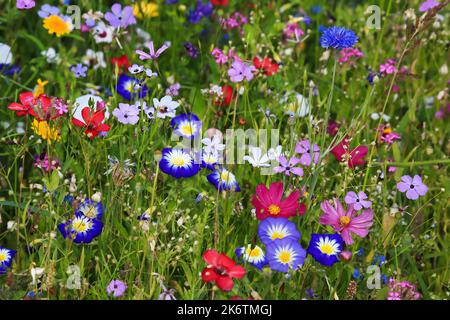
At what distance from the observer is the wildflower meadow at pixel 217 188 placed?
181cm

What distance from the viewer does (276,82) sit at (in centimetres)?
262

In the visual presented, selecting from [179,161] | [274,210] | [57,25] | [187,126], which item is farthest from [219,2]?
[274,210]

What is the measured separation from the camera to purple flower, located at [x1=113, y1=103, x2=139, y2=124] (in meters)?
2.06

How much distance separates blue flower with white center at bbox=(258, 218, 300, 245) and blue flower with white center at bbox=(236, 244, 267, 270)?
57mm

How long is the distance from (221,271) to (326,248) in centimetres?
32

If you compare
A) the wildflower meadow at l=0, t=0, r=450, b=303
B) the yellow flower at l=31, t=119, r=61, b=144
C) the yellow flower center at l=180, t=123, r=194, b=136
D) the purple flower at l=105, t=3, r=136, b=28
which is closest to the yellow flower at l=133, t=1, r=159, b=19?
the wildflower meadow at l=0, t=0, r=450, b=303

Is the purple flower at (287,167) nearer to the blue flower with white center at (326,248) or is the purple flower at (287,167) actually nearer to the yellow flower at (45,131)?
the blue flower with white center at (326,248)

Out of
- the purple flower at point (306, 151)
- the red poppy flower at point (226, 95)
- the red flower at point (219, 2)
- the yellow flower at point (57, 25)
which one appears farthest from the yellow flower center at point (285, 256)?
the red flower at point (219, 2)

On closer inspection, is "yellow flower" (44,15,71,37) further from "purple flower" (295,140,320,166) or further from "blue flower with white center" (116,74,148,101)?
"purple flower" (295,140,320,166)

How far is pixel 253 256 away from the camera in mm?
1840

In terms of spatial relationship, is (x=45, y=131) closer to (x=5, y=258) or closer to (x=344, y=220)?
(x=5, y=258)

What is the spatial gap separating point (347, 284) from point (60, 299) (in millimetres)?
723
